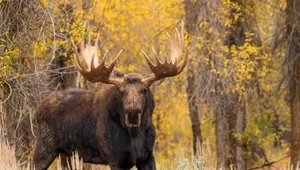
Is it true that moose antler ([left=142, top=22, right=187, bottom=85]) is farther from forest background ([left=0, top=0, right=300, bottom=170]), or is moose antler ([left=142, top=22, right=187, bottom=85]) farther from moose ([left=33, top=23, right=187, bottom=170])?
forest background ([left=0, top=0, right=300, bottom=170])

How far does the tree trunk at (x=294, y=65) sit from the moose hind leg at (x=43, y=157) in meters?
7.02

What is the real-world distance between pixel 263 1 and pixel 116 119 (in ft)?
28.8

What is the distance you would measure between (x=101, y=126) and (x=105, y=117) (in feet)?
0.48

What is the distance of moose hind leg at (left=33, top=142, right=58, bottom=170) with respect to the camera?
40.0 ft

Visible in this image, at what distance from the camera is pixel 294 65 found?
1791cm

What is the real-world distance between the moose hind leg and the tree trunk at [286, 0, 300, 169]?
702cm

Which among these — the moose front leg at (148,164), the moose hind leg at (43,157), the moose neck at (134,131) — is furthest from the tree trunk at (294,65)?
the moose neck at (134,131)

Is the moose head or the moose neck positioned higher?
the moose head

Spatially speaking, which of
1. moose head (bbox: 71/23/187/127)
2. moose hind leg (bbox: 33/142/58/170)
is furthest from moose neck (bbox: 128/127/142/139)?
moose hind leg (bbox: 33/142/58/170)

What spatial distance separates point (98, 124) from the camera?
11.5m

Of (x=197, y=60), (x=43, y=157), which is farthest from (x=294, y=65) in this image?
(x=43, y=157)

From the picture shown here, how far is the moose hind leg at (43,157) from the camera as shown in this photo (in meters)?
12.2

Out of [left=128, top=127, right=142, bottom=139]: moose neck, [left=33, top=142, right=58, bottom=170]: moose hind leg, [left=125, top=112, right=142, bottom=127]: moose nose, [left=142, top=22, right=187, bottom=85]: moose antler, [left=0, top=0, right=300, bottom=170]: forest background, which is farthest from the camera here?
[left=0, top=0, right=300, bottom=170]: forest background

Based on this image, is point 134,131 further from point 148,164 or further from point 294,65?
point 294,65
